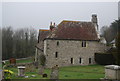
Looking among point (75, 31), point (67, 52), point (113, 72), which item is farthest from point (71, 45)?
point (113, 72)

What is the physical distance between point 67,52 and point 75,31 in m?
4.27

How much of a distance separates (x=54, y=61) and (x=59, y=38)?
4.25m

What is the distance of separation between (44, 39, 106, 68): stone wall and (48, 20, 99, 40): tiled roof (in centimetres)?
93

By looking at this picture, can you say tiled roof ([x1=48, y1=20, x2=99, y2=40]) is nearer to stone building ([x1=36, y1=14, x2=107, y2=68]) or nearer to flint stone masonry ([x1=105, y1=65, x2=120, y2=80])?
stone building ([x1=36, y1=14, x2=107, y2=68])

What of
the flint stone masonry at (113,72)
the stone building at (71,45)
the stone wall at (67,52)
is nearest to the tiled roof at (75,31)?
the stone building at (71,45)

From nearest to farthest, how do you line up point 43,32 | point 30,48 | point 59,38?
point 59,38 < point 43,32 < point 30,48

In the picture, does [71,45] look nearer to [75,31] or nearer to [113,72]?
[75,31]

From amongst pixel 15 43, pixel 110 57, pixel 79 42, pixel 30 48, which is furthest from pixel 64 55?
pixel 30 48

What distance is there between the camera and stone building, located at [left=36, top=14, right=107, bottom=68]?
37.0m

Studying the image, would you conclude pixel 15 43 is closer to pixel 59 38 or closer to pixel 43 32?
pixel 43 32

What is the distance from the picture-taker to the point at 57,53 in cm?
3725

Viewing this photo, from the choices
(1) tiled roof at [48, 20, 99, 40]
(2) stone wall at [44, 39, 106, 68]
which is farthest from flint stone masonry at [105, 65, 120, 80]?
(1) tiled roof at [48, 20, 99, 40]

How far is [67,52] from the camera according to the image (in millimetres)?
37438

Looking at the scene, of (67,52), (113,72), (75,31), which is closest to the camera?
(113,72)
